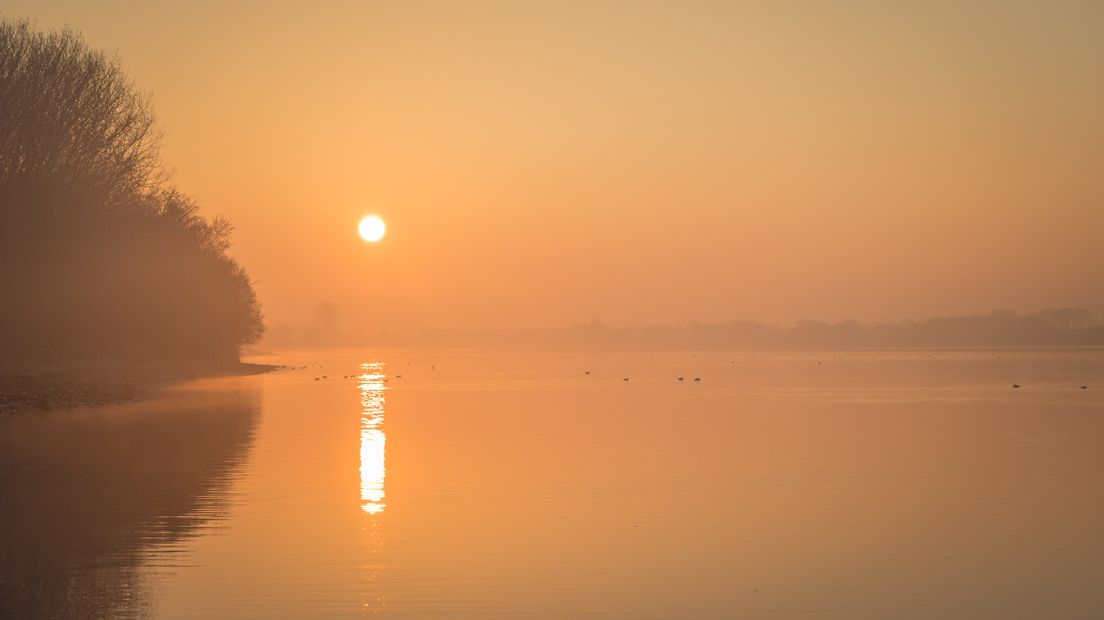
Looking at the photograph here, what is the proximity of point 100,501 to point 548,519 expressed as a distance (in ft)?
30.1

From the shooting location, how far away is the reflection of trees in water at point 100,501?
572 inches

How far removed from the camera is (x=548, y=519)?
2144 centimetres

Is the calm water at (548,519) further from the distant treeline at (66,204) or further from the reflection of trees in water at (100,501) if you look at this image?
the distant treeline at (66,204)

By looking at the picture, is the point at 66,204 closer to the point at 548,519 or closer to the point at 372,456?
the point at 372,456

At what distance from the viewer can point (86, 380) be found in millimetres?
60688

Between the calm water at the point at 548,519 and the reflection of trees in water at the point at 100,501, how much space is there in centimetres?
8

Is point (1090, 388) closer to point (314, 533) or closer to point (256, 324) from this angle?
point (314, 533)

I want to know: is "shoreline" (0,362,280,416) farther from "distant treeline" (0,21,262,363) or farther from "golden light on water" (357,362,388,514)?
"golden light on water" (357,362,388,514)

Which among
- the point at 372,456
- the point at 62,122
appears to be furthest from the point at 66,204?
the point at 372,456

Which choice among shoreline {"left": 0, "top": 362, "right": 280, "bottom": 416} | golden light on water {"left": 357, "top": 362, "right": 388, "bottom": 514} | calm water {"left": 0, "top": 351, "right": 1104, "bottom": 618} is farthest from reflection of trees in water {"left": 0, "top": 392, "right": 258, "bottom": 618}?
shoreline {"left": 0, "top": 362, "right": 280, "bottom": 416}

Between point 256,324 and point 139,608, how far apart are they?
356ft

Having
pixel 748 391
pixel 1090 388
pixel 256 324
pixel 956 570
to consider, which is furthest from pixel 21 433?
pixel 256 324

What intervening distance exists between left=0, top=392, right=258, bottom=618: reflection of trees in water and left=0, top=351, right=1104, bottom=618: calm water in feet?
0.27

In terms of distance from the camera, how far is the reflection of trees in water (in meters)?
14.5
